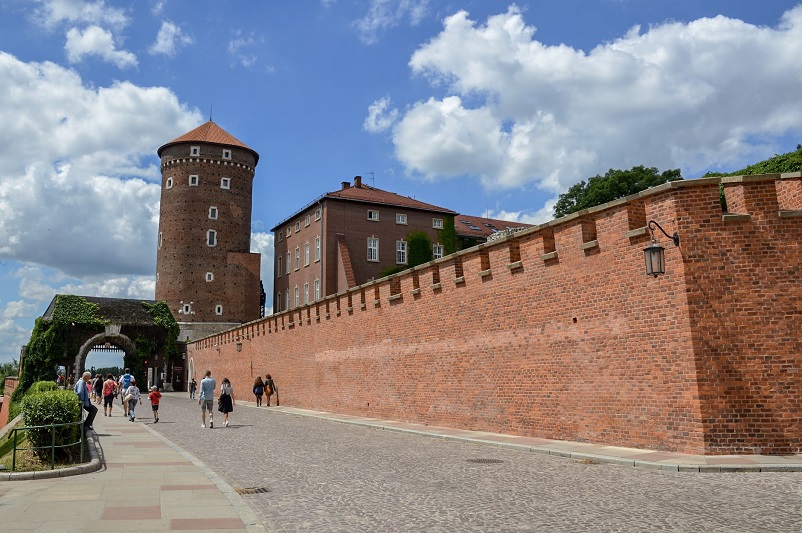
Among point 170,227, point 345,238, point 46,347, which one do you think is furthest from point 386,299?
point 170,227

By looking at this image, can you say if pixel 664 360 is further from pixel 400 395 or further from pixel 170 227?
pixel 170 227

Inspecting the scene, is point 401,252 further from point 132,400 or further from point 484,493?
point 484,493

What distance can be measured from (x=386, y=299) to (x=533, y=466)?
12066 mm

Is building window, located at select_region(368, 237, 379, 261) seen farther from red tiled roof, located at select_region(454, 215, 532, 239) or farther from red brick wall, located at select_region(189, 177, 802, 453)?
red brick wall, located at select_region(189, 177, 802, 453)

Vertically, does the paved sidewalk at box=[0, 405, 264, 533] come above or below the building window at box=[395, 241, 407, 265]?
below

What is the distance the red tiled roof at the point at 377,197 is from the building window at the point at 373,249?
2846mm

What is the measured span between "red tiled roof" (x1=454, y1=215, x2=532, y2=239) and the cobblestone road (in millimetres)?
43267

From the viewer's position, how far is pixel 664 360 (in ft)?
39.6

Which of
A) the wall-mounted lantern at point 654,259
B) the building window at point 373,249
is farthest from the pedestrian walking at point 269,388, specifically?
the wall-mounted lantern at point 654,259

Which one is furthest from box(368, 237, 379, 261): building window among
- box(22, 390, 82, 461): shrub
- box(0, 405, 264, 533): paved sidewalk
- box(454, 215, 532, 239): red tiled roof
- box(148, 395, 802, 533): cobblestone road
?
box(22, 390, 82, 461): shrub

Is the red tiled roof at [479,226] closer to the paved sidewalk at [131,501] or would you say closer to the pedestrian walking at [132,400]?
the pedestrian walking at [132,400]

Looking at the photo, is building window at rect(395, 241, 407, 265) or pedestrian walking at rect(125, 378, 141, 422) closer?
pedestrian walking at rect(125, 378, 141, 422)

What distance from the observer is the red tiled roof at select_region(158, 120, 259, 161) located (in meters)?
66.4

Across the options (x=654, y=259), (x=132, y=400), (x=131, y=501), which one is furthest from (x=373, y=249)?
(x=131, y=501)
